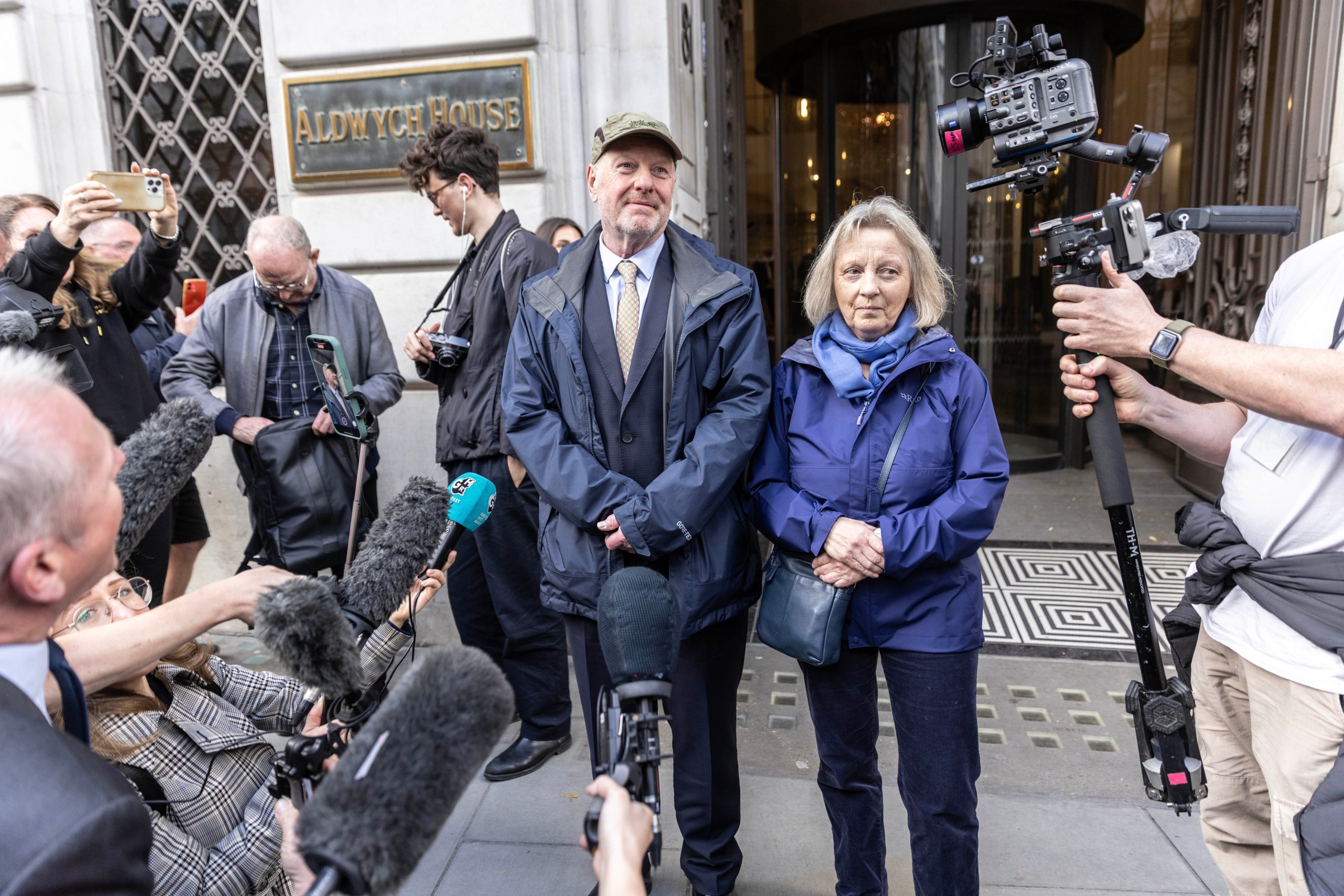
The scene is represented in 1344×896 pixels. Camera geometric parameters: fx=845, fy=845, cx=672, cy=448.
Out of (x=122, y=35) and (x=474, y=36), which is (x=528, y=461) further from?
(x=122, y=35)

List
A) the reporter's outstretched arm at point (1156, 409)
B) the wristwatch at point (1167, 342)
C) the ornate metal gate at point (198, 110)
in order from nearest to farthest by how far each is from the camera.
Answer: the wristwatch at point (1167, 342) → the reporter's outstretched arm at point (1156, 409) → the ornate metal gate at point (198, 110)

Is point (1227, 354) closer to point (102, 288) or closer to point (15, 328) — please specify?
point (15, 328)

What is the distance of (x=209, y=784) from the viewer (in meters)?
1.80

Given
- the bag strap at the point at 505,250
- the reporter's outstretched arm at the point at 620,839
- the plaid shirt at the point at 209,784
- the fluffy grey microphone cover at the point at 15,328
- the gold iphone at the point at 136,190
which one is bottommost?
the plaid shirt at the point at 209,784

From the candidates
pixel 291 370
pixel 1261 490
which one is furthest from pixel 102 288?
pixel 1261 490

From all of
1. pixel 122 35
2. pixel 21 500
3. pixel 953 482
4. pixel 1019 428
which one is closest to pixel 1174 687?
pixel 953 482

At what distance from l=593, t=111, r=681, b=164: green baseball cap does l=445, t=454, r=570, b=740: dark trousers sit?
1.31 metres

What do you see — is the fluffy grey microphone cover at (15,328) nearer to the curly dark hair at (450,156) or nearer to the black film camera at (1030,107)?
the curly dark hair at (450,156)

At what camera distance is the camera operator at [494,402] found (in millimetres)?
3295

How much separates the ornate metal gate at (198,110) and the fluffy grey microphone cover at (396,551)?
13.1 feet

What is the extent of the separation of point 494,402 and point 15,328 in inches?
58.5

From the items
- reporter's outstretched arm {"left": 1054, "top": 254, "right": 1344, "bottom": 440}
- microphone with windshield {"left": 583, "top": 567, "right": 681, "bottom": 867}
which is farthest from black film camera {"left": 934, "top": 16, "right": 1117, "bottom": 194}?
microphone with windshield {"left": 583, "top": 567, "right": 681, "bottom": 867}

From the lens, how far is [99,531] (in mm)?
1161

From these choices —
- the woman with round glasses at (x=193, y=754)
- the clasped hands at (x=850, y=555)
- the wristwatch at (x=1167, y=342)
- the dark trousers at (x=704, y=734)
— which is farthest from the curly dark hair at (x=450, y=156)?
the wristwatch at (x=1167, y=342)
